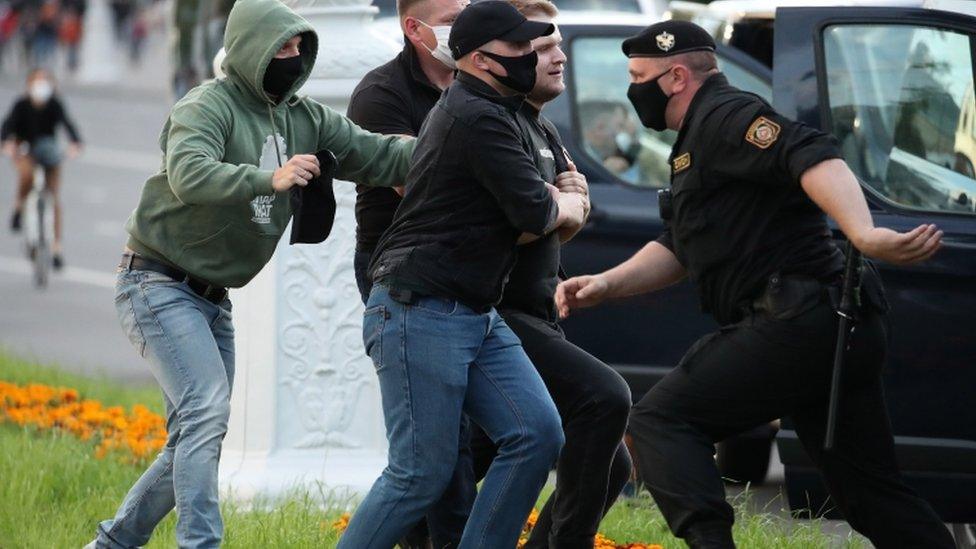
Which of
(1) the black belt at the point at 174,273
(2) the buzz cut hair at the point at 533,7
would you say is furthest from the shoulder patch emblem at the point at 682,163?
(1) the black belt at the point at 174,273

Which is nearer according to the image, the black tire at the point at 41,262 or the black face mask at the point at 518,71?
Answer: the black face mask at the point at 518,71

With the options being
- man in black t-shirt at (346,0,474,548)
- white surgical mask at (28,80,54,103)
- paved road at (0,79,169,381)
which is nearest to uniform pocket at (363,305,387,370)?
man in black t-shirt at (346,0,474,548)

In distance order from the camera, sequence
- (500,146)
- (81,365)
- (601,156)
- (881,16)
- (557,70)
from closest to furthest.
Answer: (500,146) < (557,70) < (881,16) < (601,156) < (81,365)

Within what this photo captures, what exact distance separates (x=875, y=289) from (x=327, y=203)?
1.45m

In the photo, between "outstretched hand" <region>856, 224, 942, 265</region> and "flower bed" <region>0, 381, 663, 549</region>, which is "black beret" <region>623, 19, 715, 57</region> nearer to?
"outstretched hand" <region>856, 224, 942, 265</region>

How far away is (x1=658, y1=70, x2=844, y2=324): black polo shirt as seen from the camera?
16.1ft

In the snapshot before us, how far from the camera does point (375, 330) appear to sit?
15.5 feet

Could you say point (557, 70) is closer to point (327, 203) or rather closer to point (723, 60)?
point (327, 203)

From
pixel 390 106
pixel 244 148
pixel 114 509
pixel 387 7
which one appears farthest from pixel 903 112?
pixel 387 7

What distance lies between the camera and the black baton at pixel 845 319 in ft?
16.3

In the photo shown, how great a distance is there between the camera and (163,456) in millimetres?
5098

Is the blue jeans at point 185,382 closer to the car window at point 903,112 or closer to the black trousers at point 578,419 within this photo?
the black trousers at point 578,419

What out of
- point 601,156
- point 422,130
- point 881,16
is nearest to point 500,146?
point 422,130

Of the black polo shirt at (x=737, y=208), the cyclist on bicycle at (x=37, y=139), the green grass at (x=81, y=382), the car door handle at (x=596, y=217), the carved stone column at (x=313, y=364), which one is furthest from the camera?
the cyclist on bicycle at (x=37, y=139)
